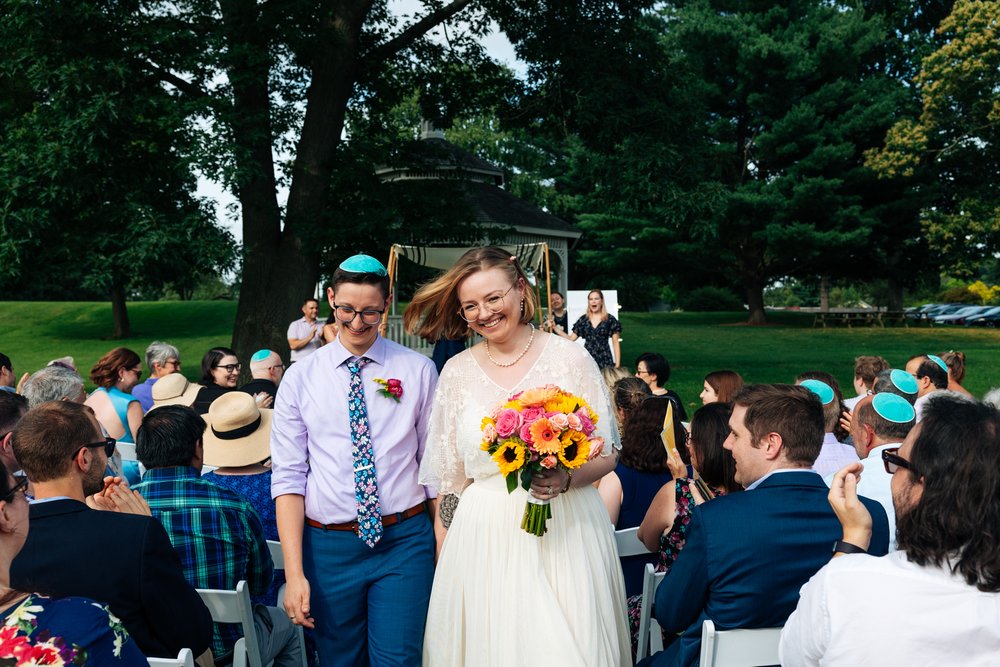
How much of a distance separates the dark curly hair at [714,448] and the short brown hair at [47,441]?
2455 millimetres

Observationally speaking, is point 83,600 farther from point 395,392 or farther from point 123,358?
point 123,358

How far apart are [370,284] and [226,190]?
10391 mm

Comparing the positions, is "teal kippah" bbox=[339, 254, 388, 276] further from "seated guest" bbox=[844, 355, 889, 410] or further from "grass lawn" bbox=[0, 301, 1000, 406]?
"grass lawn" bbox=[0, 301, 1000, 406]

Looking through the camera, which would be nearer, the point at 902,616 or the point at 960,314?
the point at 902,616

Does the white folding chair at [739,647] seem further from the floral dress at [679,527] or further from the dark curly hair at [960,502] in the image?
the dark curly hair at [960,502]

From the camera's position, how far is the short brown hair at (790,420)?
118 inches

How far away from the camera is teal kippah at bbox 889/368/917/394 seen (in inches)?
226

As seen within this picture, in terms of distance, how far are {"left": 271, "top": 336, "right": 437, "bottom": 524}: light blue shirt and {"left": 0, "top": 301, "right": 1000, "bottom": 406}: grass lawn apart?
12.1 m

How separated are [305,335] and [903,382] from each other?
28.5 feet

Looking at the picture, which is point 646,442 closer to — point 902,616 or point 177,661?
point 902,616

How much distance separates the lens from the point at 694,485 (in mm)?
3613

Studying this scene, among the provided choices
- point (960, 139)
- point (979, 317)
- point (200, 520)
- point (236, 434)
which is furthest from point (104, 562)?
point (979, 317)

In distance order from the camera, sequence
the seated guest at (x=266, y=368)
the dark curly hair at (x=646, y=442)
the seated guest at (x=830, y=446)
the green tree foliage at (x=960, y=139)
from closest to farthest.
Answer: the dark curly hair at (x=646, y=442) → the seated guest at (x=830, y=446) → the seated guest at (x=266, y=368) → the green tree foliage at (x=960, y=139)

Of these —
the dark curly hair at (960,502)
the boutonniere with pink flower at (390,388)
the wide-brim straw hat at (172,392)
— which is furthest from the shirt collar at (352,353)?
the wide-brim straw hat at (172,392)
